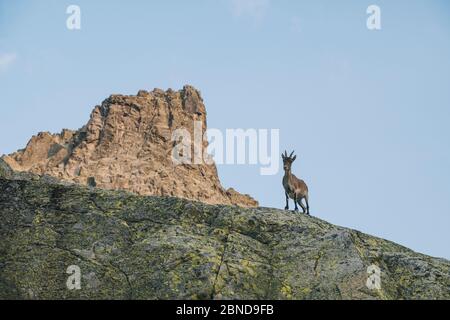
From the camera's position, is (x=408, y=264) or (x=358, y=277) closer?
(x=358, y=277)

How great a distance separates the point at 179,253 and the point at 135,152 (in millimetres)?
156436

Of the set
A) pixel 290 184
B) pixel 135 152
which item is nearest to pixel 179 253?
pixel 290 184

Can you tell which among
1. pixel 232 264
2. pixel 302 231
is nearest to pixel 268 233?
pixel 302 231

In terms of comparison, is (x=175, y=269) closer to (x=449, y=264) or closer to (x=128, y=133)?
(x=449, y=264)

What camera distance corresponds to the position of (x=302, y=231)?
75.4ft

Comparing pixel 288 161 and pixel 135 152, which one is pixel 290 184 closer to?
pixel 288 161

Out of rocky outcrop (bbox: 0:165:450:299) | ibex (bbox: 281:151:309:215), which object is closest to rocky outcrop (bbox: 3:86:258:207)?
ibex (bbox: 281:151:309:215)

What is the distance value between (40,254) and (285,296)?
7360 millimetres

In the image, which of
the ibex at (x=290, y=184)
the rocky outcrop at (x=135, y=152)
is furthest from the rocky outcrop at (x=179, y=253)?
the rocky outcrop at (x=135, y=152)

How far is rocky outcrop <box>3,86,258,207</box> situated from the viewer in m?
167

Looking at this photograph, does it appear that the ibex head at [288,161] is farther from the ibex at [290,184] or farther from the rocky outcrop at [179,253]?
the rocky outcrop at [179,253]

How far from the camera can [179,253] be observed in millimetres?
21047

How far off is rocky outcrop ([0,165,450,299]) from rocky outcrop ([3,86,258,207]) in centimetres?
13899
